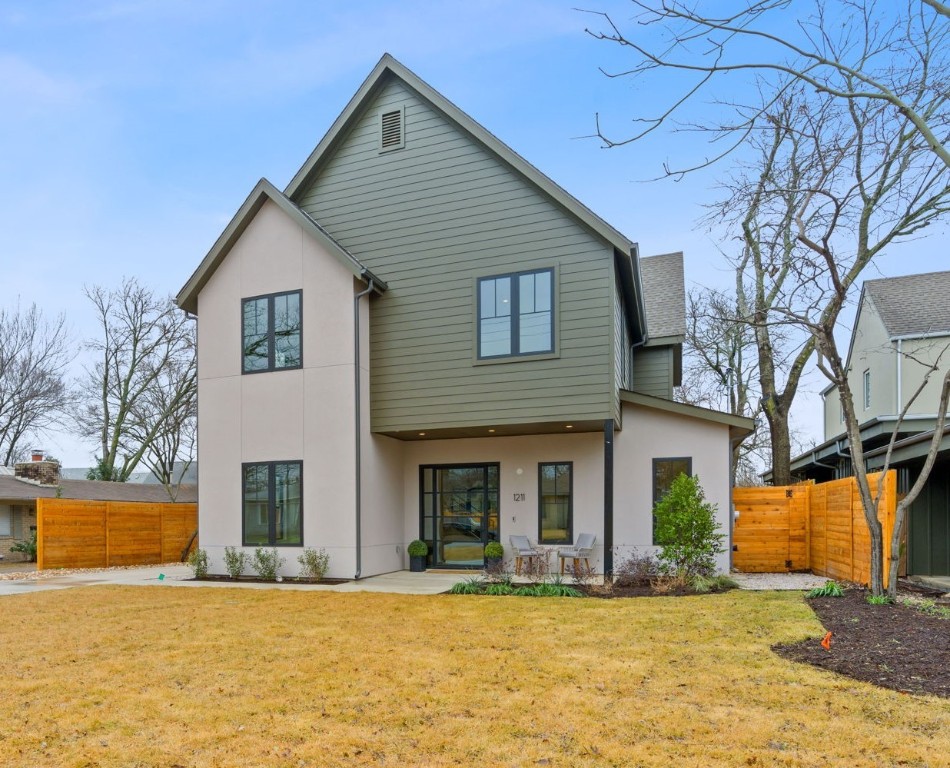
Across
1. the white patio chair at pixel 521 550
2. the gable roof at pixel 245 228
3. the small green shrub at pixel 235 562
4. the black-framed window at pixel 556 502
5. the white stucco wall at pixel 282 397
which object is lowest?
the small green shrub at pixel 235 562

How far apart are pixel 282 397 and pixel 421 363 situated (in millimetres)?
2700

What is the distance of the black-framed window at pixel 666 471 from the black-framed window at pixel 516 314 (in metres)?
3.09

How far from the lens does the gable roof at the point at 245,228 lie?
1180 centimetres

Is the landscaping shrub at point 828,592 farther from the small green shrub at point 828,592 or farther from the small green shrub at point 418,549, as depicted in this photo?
the small green shrub at point 418,549

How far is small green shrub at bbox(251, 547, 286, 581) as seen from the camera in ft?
39.2

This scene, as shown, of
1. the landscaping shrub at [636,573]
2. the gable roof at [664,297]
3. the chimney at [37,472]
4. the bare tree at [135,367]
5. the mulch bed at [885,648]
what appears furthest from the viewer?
the bare tree at [135,367]

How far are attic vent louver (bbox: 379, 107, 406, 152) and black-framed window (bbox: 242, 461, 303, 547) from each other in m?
6.28

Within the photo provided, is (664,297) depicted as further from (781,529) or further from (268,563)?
(268,563)

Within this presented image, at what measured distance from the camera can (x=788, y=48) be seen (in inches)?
200

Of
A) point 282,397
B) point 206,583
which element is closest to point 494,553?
point 282,397

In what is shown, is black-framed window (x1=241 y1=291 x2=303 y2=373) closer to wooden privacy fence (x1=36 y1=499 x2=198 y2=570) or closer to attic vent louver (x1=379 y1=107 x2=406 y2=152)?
attic vent louver (x1=379 y1=107 x2=406 y2=152)

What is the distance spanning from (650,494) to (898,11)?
798 centimetres

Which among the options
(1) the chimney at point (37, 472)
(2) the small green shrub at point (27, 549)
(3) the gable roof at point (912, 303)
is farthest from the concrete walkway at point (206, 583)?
(3) the gable roof at point (912, 303)

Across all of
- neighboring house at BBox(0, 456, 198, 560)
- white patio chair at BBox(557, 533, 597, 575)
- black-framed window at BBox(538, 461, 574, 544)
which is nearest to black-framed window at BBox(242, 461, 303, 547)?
black-framed window at BBox(538, 461, 574, 544)
